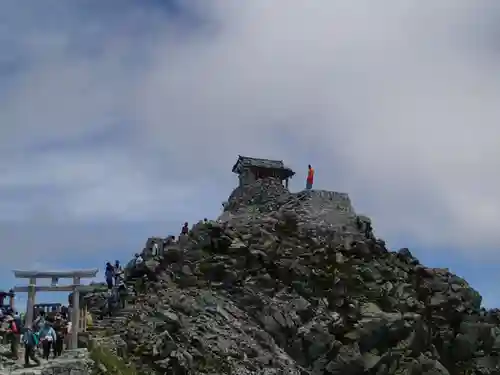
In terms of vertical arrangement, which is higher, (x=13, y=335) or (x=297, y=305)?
(x=297, y=305)

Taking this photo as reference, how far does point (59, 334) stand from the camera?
29516mm

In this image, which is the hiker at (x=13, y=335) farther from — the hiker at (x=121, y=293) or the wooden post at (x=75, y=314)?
the hiker at (x=121, y=293)

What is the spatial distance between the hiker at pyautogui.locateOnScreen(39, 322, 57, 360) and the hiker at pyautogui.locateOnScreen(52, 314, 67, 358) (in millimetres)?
538

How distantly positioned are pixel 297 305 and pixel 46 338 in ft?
72.7

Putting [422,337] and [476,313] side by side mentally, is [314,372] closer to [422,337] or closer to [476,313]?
[422,337]

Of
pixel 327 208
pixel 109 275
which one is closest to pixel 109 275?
pixel 109 275

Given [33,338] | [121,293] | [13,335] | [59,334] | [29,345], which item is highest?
[121,293]

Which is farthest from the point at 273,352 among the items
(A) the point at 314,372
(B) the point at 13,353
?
(B) the point at 13,353

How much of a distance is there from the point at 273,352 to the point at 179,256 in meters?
10.1

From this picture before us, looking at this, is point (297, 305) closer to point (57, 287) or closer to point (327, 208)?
point (327, 208)

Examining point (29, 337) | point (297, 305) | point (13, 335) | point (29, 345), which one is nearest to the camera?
point (29, 337)

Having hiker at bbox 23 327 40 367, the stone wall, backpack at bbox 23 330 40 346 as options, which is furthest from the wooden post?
the stone wall

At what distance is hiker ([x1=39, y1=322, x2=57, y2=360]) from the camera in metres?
27.7

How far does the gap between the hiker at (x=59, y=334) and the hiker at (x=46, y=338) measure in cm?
54
